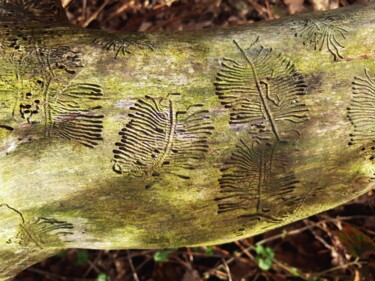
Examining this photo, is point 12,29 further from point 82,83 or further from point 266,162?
point 266,162

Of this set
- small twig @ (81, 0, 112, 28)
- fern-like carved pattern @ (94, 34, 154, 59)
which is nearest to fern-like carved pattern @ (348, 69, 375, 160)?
fern-like carved pattern @ (94, 34, 154, 59)

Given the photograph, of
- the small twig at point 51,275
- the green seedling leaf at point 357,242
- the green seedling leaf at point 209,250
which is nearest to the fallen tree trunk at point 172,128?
the green seedling leaf at point 357,242

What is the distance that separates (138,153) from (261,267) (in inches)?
70.9

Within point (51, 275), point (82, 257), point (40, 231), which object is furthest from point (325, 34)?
point (51, 275)

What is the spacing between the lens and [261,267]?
3.09 m

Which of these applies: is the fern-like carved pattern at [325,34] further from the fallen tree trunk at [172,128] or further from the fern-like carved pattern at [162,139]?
the fern-like carved pattern at [162,139]

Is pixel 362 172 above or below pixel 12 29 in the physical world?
below

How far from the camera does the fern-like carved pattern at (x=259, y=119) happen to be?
1530 mm

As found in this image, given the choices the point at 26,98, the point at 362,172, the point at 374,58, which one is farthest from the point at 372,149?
the point at 26,98

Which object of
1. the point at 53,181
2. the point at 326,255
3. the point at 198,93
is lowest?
the point at 326,255

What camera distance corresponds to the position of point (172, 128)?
59.1 inches

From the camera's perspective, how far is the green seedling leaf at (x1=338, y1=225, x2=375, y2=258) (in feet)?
9.43

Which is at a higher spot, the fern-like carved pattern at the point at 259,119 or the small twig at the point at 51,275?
the fern-like carved pattern at the point at 259,119

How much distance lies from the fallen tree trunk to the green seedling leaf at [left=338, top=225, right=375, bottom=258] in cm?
131
